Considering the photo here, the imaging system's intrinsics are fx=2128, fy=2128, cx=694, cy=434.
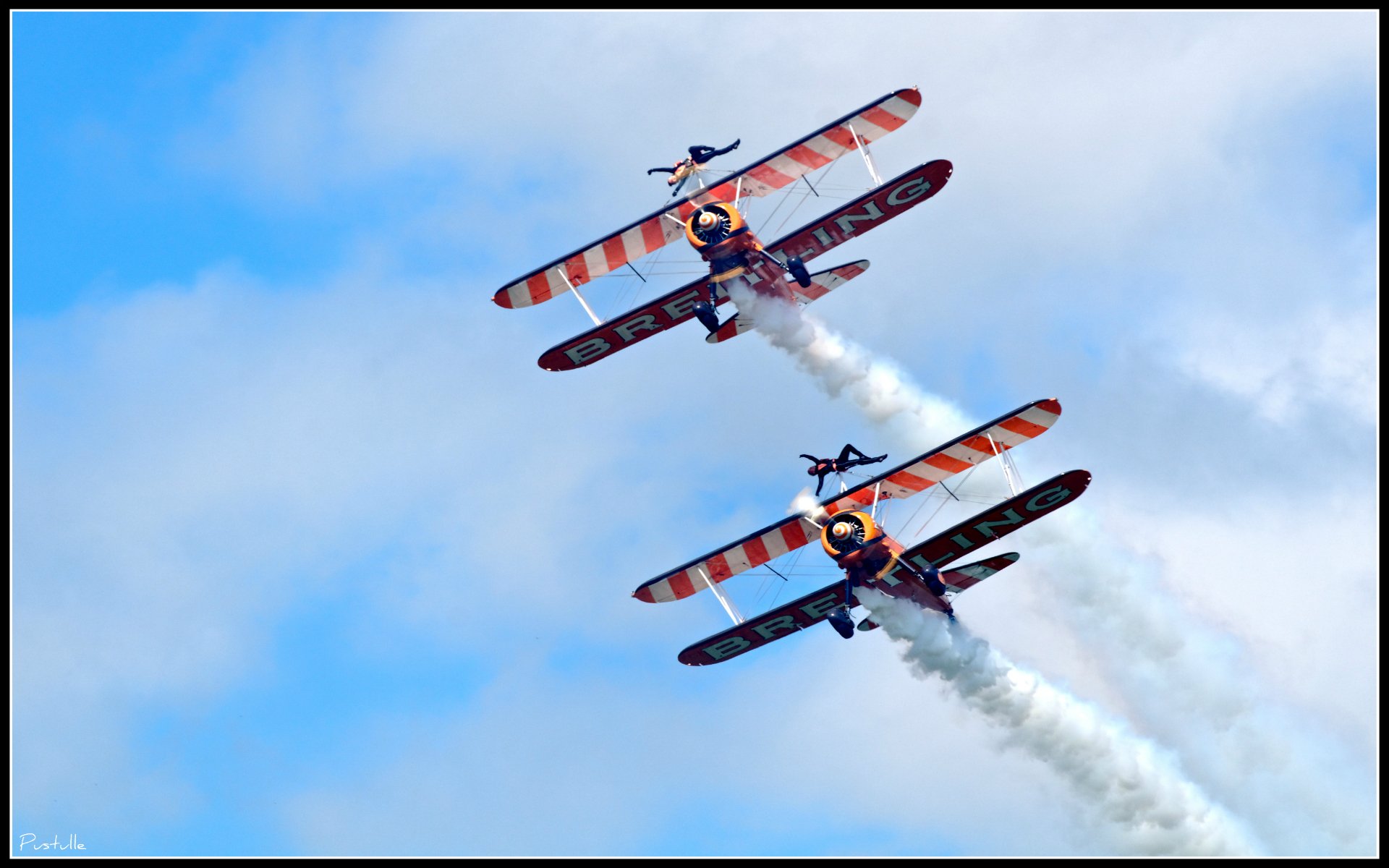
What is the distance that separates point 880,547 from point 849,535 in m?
0.75

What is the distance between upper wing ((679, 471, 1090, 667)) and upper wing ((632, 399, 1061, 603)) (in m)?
1.61

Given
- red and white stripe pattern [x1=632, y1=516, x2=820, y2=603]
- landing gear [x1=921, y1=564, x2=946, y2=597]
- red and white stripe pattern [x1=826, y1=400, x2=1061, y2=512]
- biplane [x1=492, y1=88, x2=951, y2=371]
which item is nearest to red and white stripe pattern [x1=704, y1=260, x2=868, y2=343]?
biplane [x1=492, y1=88, x2=951, y2=371]

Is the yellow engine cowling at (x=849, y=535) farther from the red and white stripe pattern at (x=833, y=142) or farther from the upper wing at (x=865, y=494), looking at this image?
the red and white stripe pattern at (x=833, y=142)

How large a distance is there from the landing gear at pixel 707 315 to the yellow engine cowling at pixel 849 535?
26.0 feet

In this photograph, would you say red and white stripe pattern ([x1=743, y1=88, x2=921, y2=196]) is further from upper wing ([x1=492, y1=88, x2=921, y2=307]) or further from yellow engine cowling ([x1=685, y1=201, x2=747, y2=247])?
yellow engine cowling ([x1=685, y1=201, x2=747, y2=247])

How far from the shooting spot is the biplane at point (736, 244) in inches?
2048

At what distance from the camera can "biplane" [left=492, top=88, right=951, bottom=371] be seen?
52031 millimetres

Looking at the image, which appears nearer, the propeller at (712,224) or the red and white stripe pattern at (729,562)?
the red and white stripe pattern at (729,562)

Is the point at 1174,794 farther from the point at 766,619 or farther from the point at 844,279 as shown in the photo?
the point at 844,279

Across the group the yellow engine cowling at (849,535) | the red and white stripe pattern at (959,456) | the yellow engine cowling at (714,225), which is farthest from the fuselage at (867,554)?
the yellow engine cowling at (714,225)

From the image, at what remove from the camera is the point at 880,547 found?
151ft

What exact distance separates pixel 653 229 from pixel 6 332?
1782 centimetres

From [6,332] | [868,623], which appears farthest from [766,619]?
[6,332]

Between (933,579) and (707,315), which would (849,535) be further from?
(707,315)
